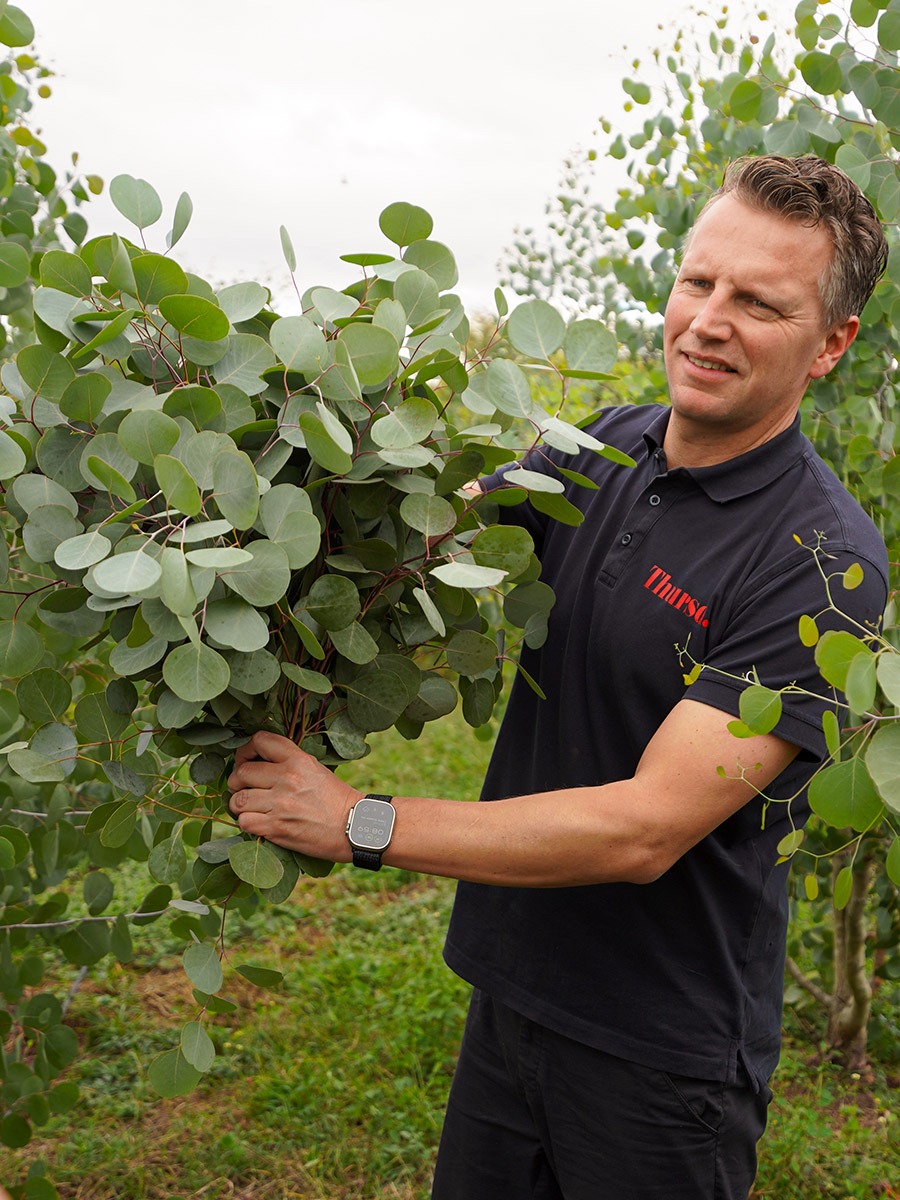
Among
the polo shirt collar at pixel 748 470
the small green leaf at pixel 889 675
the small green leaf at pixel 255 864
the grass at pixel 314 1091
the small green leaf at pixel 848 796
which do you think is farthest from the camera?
the grass at pixel 314 1091

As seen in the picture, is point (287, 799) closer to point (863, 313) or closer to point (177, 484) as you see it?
point (177, 484)

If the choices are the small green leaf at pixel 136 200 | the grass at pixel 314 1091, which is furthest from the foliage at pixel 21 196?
the grass at pixel 314 1091

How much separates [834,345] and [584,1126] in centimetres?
122

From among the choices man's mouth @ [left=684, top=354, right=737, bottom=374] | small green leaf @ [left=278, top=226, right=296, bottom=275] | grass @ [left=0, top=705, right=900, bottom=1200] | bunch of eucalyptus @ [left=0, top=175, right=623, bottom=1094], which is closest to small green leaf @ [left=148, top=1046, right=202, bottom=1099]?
bunch of eucalyptus @ [left=0, top=175, right=623, bottom=1094]

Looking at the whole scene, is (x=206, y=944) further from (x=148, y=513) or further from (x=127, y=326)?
(x=127, y=326)

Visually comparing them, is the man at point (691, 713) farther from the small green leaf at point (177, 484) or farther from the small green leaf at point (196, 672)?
the small green leaf at point (177, 484)

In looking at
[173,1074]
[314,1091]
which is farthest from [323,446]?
[314,1091]

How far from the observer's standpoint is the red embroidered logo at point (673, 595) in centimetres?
140

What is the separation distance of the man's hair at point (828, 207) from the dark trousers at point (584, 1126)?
3.73 feet

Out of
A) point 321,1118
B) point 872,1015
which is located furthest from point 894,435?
point 321,1118

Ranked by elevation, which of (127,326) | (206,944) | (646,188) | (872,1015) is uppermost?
(646,188)

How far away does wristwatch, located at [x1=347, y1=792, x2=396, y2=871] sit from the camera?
1172 mm

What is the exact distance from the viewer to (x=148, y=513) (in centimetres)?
100

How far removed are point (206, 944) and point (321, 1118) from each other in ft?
5.43
